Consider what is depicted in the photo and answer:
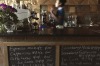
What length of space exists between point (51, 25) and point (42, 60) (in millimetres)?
786

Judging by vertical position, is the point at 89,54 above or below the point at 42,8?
below

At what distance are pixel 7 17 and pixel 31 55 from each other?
1.98 ft

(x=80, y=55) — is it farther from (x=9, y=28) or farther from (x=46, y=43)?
(x=9, y=28)

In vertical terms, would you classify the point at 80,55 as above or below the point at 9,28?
below

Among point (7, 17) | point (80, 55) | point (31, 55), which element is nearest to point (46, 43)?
point (31, 55)

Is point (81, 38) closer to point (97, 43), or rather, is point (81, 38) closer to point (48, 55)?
point (97, 43)

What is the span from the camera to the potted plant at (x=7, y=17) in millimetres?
2482

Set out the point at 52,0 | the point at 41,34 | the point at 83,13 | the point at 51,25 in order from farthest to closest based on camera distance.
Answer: the point at 83,13, the point at 52,0, the point at 51,25, the point at 41,34

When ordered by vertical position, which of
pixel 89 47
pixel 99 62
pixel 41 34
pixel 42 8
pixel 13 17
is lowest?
pixel 99 62

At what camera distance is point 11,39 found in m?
2.48

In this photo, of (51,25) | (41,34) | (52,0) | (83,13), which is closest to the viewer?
(41,34)

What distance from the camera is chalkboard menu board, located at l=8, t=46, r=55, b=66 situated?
252 centimetres

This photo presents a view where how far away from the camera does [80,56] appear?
8.34 feet

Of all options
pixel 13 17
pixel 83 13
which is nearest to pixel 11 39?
pixel 13 17
